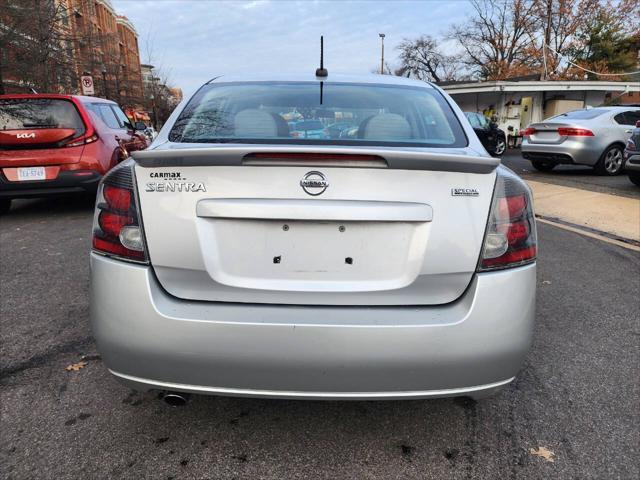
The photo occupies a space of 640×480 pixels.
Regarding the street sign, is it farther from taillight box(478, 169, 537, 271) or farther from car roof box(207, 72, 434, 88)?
taillight box(478, 169, 537, 271)

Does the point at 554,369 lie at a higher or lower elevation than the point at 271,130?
lower

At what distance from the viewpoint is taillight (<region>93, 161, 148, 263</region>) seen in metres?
1.88

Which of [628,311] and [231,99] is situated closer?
[231,99]

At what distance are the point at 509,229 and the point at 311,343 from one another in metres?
0.87

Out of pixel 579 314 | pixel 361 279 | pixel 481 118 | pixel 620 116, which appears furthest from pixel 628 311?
pixel 481 118

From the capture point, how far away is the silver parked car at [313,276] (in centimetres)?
177

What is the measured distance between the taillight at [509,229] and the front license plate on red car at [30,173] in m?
6.08

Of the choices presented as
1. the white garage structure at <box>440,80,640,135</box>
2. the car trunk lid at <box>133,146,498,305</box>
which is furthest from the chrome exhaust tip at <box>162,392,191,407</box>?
the white garage structure at <box>440,80,640,135</box>

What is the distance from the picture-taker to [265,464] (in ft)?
6.75

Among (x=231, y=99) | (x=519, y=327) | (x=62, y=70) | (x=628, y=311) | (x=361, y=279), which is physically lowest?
(x=628, y=311)

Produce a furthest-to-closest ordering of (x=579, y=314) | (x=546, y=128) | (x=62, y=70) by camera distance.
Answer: (x=62, y=70), (x=546, y=128), (x=579, y=314)

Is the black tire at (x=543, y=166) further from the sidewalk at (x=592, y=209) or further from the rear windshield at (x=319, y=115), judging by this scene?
the rear windshield at (x=319, y=115)

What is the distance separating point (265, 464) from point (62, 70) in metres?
15.9

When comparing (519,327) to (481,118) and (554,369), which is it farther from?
(481,118)
